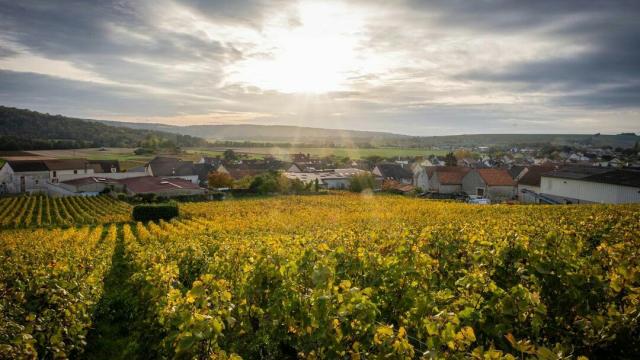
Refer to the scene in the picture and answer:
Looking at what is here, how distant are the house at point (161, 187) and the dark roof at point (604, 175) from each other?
5528cm

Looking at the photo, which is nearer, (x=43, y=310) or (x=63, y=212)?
(x=43, y=310)

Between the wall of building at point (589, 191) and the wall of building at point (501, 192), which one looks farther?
the wall of building at point (501, 192)

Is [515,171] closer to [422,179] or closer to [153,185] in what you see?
[422,179]

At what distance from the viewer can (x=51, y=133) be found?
158m

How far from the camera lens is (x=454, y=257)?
9.75m

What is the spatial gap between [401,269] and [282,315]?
2.41 metres

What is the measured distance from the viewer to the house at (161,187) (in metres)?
60.4

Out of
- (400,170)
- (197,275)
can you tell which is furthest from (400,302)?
(400,170)

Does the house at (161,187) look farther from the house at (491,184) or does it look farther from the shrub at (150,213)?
the house at (491,184)

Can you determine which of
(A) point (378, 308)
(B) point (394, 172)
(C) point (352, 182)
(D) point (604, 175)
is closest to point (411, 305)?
(A) point (378, 308)

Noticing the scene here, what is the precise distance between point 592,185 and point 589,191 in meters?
0.88

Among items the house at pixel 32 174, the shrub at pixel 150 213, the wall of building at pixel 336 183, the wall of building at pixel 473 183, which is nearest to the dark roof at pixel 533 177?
the wall of building at pixel 473 183

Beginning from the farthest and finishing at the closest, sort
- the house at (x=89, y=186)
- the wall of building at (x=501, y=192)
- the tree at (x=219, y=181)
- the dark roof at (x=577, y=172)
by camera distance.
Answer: the tree at (x=219, y=181), the house at (x=89, y=186), the wall of building at (x=501, y=192), the dark roof at (x=577, y=172)

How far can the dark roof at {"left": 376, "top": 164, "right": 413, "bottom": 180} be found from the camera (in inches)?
3649
